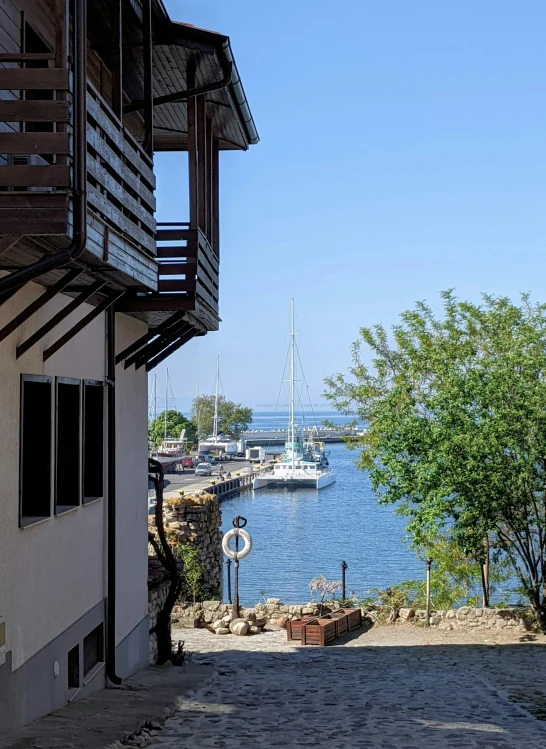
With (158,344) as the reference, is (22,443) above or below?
below

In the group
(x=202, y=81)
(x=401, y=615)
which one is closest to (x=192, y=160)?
(x=202, y=81)

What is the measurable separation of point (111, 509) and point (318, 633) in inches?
381

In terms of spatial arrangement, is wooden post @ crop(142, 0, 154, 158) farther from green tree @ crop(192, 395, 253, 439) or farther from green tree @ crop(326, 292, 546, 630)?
green tree @ crop(192, 395, 253, 439)

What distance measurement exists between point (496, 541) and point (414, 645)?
441 cm

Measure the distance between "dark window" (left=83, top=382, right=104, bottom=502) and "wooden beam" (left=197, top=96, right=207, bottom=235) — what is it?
8.66 feet

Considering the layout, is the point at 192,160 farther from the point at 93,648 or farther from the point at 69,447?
the point at 93,648

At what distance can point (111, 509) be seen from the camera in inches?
451

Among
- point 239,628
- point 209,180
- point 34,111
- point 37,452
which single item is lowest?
point 239,628

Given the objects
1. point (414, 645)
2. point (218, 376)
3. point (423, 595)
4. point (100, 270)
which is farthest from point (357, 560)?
point (218, 376)

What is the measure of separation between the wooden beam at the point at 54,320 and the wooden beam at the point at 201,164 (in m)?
3.84

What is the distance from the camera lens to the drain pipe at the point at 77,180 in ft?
20.8

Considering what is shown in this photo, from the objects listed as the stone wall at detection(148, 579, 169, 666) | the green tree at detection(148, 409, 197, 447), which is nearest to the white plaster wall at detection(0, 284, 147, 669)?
the stone wall at detection(148, 579, 169, 666)

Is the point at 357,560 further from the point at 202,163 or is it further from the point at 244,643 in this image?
the point at 202,163

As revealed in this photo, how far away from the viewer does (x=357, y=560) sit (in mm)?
48938
